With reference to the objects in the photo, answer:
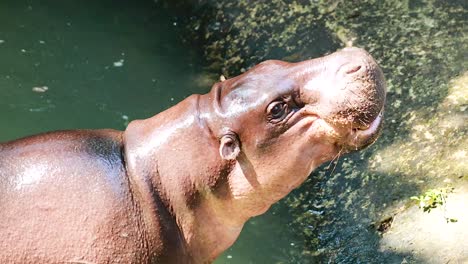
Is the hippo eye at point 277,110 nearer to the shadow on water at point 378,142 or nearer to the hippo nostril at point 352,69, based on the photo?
the hippo nostril at point 352,69

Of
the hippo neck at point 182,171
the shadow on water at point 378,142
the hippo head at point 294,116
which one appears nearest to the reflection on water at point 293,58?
the shadow on water at point 378,142

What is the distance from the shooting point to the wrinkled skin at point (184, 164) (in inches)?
103

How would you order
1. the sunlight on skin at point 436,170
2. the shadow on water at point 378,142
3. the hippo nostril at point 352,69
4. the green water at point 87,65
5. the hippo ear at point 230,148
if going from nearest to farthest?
the hippo nostril at point 352,69 → the hippo ear at point 230,148 → the sunlight on skin at point 436,170 → the shadow on water at point 378,142 → the green water at point 87,65

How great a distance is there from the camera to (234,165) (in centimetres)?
274

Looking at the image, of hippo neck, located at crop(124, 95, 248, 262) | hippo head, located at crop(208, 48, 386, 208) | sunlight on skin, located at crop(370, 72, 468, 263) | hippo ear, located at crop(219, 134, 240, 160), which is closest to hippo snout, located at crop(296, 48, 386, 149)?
hippo head, located at crop(208, 48, 386, 208)

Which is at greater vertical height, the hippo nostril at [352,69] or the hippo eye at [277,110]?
the hippo nostril at [352,69]

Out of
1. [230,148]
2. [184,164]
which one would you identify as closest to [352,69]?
[230,148]

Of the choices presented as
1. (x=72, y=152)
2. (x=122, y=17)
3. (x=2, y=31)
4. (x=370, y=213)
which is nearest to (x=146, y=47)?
(x=122, y=17)

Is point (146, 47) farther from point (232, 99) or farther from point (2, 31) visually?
point (232, 99)

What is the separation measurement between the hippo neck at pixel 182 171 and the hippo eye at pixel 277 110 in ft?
0.79

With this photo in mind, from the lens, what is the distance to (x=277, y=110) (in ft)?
8.68

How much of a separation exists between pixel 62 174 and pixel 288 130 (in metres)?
0.85

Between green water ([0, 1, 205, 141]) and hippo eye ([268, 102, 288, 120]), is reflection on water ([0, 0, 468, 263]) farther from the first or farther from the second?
hippo eye ([268, 102, 288, 120])

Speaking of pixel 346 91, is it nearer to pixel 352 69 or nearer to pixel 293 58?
pixel 352 69
